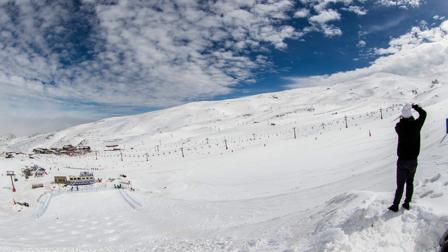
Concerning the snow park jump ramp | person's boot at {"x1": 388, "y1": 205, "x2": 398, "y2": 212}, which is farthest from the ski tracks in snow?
person's boot at {"x1": 388, "y1": 205, "x2": 398, "y2": 212}

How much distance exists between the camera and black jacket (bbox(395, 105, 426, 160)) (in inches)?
297

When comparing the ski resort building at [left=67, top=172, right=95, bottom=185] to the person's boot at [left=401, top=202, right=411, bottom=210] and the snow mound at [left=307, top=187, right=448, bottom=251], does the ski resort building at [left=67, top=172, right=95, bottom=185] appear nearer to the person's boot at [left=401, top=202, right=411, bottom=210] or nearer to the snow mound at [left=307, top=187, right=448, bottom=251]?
the snow mound at [left=307, top=187, right=448, bottom=251]

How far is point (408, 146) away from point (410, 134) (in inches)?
10.1

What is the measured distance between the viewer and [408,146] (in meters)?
7.68

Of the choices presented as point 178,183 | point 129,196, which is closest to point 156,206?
point 129,196

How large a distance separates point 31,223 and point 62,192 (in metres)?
11.2

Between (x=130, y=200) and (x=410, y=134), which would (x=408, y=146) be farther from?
(x=130, y=200)

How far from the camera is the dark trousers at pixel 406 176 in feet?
25.4

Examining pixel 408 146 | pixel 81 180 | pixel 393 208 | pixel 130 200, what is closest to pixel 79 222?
pixel 130 200

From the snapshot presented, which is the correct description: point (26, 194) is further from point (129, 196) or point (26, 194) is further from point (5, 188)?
point (129, 196)

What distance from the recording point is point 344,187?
17781mm

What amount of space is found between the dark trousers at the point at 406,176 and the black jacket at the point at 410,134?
132 mm

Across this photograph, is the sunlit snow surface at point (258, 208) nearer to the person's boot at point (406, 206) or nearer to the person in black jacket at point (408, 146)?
the person's boot at point (406, 206)

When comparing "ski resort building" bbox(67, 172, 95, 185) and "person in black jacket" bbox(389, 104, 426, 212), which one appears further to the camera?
"ski resort building" bbox(67, 172, 95, 185)
